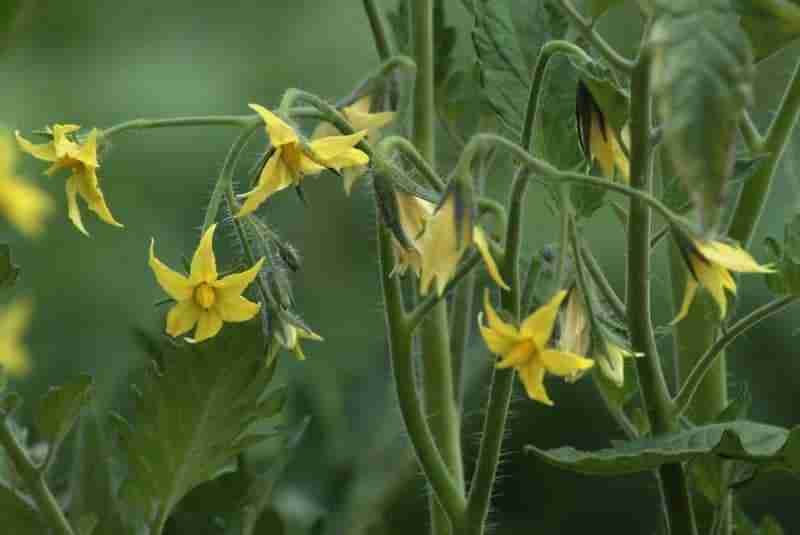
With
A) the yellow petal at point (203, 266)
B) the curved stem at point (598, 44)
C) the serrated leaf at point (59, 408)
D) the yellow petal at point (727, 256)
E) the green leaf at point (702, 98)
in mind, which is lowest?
the serrated leaf at point (59, 408)

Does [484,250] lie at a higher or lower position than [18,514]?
higher

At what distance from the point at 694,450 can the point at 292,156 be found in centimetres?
14

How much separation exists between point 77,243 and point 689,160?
90 cm

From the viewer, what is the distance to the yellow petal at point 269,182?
416 millimetres

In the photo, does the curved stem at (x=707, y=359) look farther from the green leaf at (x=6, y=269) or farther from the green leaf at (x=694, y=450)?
the green leaf at (x=6, y=269)

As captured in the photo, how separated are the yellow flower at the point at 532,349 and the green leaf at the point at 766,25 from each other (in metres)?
0.09

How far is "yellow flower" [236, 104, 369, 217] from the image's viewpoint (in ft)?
1.35

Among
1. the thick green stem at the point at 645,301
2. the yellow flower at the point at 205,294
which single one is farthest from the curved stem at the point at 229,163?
the thick green stem at the point at 645,301

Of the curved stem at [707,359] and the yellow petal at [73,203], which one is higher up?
the yellow petal at [73,203]

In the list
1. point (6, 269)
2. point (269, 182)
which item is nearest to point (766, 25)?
point (269, 182)

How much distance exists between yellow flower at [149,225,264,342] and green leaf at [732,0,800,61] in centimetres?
15

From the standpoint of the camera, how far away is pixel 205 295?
0.43 meters

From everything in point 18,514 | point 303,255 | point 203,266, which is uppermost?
point 203,266

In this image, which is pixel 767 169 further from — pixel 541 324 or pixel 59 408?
pixel 59 408
